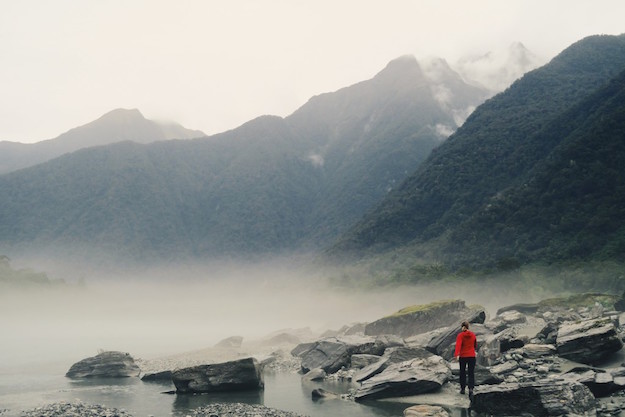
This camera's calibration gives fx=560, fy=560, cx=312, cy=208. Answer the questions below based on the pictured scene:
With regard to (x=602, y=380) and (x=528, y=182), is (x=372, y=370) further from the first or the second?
(x=528, y=182)

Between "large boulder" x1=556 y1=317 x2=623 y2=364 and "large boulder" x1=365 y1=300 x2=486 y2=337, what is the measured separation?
1485 cm

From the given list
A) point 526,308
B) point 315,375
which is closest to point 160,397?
point 315,375

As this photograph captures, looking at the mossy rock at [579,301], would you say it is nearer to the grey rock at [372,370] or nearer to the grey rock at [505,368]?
the grey rock at [505,368]

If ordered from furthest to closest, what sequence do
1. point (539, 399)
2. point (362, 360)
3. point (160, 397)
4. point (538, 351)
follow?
point (362, 360) < point (160, 397) < point (538, 351) < point (539, 399)

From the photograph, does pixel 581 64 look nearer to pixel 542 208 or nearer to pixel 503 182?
pixel 503 182

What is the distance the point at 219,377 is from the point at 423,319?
20.4 m

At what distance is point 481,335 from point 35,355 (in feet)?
137

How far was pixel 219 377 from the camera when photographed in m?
27.1

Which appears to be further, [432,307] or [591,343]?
[432,307]

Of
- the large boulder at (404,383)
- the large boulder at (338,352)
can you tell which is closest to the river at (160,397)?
the large boulder at (404,383)

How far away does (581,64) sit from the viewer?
154 metres

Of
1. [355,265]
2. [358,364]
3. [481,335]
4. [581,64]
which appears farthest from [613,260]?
[581,64]

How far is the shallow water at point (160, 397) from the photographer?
72.9 feet

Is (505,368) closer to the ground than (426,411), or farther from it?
farther from it
